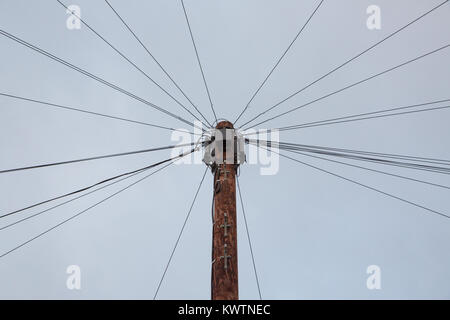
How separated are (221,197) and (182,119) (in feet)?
13.0

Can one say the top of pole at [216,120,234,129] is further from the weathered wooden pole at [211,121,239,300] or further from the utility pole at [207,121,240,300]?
the weathered wooden pole at [211,121,239,300]

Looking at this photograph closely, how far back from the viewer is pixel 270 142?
28.7 feet

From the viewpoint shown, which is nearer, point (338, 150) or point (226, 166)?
point (226, 166)

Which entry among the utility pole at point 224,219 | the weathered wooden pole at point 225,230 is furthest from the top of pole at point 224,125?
the weathered wooden pole at point 225,230

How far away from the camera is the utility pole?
5.27 m

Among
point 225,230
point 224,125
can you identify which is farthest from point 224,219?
point 224,125

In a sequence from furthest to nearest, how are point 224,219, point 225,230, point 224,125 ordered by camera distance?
point 224,125
point 224,219
point 225,230

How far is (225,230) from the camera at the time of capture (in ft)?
18.4

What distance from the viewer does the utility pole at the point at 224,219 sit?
5273 millimetres

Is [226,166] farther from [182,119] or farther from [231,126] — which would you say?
[182,119]

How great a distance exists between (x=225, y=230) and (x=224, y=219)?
0.19m

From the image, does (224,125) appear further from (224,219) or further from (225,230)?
(225,230)
